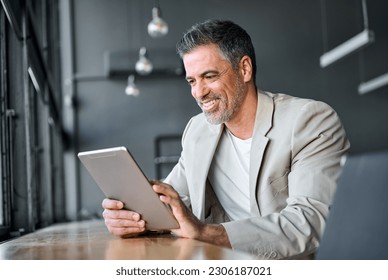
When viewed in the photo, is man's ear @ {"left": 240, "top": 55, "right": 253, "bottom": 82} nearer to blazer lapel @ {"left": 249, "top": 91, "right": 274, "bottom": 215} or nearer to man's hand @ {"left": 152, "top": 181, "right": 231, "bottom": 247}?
blazer lapel @ {"left": 249, "top": 91, "right": 274, "bottom": 215}

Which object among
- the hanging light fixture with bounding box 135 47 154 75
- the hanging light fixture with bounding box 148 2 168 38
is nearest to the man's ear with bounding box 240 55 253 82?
the hanging light fixture with bounding box 148 2 168 38

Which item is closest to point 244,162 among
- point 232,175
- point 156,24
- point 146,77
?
point 232,175

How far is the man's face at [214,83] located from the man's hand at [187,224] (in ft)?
1.36

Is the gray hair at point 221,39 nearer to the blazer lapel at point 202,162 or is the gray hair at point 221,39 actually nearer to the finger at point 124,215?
the blazer lapel at point 202,162

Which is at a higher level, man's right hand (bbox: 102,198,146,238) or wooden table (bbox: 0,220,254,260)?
man's right hand (bbox: 102,198,146,238)

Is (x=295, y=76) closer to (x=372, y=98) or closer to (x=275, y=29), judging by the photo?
(x=275, y=29)

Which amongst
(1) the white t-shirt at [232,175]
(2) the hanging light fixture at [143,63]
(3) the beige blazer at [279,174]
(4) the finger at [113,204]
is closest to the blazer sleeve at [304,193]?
(3) the beige blazer at [279,174]

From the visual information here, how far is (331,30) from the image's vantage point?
2.67 m

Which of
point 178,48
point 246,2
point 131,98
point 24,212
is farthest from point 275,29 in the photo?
point 24,212

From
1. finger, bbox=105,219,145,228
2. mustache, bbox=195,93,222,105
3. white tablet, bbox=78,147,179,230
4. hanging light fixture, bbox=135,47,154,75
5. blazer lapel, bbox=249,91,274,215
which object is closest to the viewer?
white tablet, bbox=78,147,179,230

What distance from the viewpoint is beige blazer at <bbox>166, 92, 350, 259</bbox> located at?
1.34m

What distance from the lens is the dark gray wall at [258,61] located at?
6.82 ft

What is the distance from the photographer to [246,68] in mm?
1737
